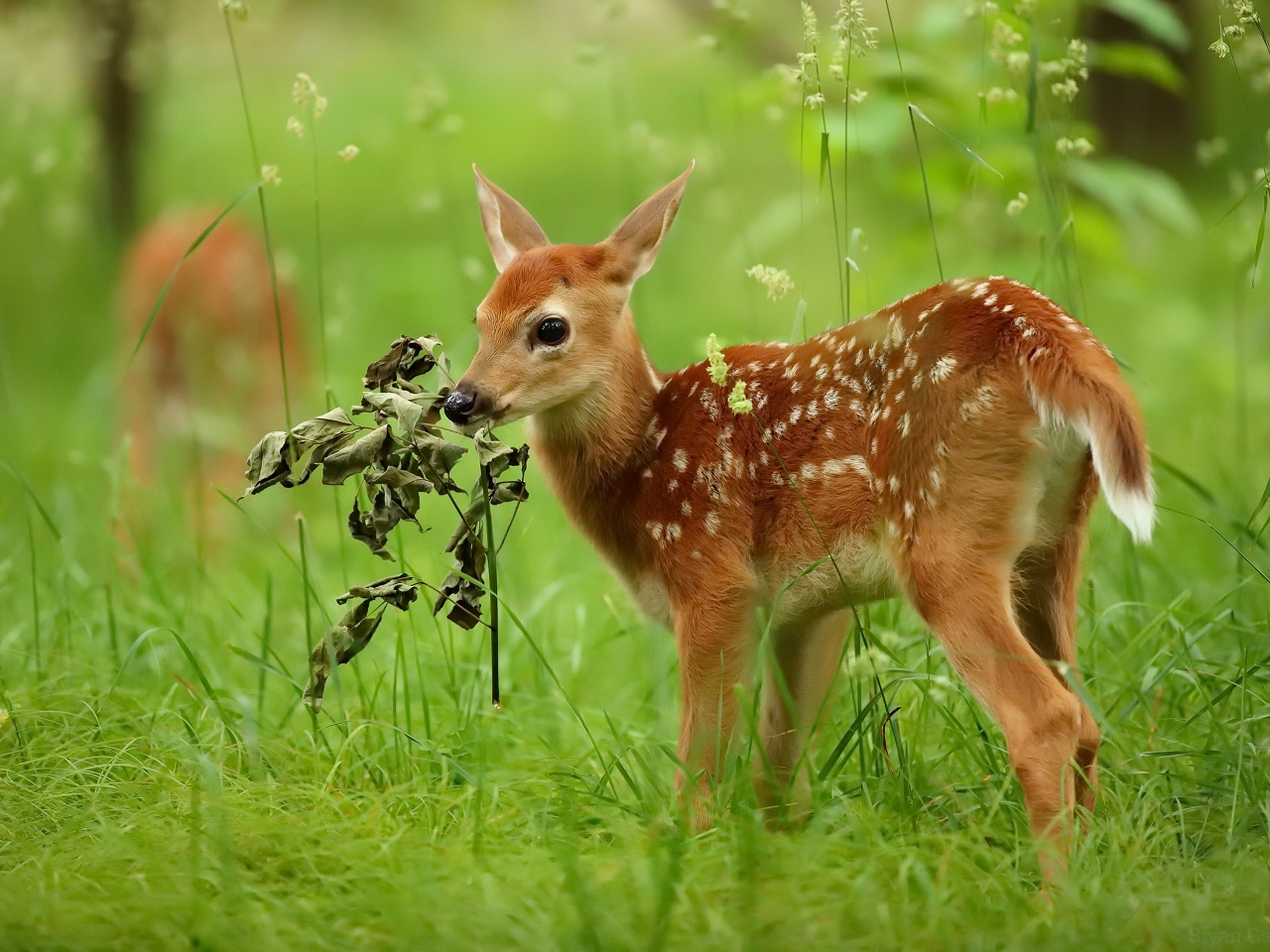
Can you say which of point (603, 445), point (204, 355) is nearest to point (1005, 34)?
point (603, 445)

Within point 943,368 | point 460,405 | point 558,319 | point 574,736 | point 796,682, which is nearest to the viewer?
point 943,368

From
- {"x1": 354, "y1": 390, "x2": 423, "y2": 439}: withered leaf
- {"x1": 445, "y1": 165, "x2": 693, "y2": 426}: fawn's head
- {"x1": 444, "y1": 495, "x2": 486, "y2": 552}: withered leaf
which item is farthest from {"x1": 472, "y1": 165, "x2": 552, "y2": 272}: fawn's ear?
{"x1": 444, "y1": 495, "x2": 486, "y2": 552}: withered leaf

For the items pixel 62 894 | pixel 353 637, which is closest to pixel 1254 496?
pixel 353 637

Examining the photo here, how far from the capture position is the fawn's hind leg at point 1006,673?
2824 millimetres

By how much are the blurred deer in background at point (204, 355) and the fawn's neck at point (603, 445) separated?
350cm

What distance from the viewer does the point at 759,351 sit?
3.71m

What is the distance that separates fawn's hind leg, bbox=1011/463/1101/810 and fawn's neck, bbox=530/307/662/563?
1.03 m

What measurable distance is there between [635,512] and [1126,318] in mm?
6766

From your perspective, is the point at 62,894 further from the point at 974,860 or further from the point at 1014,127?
the point at 1014,127

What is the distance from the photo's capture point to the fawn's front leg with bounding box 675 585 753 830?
335cm

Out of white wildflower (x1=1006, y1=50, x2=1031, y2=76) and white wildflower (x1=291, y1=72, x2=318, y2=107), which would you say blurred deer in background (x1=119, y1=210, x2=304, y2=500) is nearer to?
white wildflower (x1=291, y1=72, x2=318, y2=107)

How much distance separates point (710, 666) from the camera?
3385 millimetres

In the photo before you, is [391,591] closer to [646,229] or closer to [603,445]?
[603,445]

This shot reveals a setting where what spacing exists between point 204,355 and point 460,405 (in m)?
4.18
